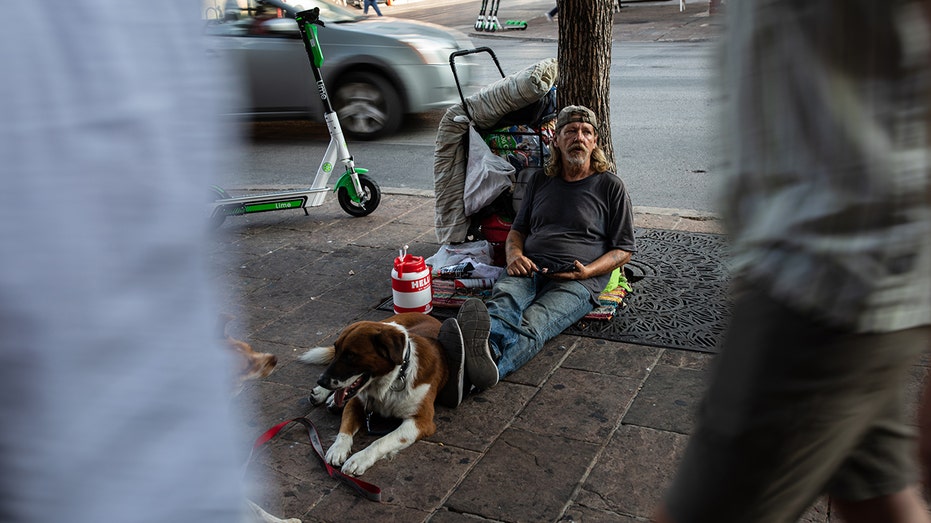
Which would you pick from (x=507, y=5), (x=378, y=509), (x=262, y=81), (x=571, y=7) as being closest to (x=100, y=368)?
(x=378, y=509)

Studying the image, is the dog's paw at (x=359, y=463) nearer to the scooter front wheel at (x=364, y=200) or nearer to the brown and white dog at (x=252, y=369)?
the brown and white dog at (x=252, y=369)

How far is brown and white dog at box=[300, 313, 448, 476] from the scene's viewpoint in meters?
3.62

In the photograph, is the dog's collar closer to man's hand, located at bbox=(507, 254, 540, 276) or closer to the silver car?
man's hand, located at bbox=(507, 254, 540, 276)

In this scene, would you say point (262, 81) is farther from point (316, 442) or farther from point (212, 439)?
point (212, 439)

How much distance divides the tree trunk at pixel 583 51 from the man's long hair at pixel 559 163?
655mm

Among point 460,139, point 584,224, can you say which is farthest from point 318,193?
point 584,224

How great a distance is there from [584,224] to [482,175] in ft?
3.11

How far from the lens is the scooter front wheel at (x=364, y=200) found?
23.5 ft

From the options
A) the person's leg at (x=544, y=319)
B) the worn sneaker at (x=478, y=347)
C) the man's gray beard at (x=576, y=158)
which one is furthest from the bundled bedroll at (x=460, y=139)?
the worn sneaker at (x=478, y=347)

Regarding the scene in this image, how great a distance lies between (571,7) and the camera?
18.4ft

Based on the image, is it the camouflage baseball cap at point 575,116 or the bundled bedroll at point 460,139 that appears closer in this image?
the camouflage baseball cap at point 575,116

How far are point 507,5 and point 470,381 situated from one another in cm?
2788

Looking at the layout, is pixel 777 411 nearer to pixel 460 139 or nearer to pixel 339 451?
pixel 339 451

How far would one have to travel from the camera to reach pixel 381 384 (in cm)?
375
